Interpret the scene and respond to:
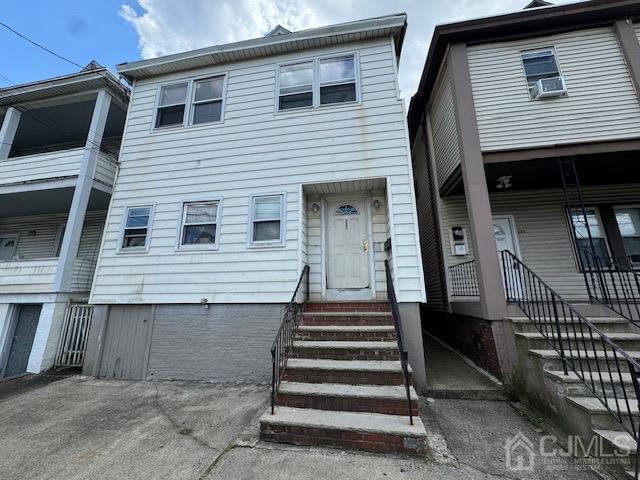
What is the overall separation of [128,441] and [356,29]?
27.3ft

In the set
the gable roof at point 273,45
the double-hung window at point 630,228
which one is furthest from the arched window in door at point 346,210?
the double-hung window at point 630,228

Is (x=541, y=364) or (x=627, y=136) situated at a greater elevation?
(x=627, y=136)

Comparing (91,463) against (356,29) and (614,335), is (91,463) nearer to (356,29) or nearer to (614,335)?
(614,335)

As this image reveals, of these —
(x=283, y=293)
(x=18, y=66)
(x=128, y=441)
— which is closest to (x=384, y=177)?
(x=283, y=293)

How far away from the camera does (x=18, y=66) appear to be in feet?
25.8

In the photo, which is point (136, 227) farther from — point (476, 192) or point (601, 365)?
point (601, 365)

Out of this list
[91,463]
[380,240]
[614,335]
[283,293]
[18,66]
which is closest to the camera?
[91,463]

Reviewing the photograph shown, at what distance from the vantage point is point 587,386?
3113 mm

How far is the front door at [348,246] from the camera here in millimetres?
5762

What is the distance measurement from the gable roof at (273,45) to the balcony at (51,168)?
2.50 m

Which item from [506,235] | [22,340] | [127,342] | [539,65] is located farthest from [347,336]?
[22,340]

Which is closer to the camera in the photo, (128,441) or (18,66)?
(128,441)
